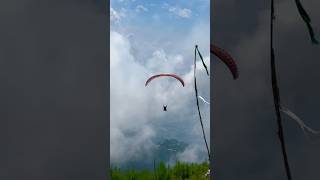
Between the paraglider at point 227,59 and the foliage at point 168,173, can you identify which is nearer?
the paraglider at point 227,59

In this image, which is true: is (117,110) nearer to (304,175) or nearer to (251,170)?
(251,170)

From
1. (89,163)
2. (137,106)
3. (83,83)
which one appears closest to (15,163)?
(89,163)

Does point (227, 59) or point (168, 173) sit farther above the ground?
point (227, 59)

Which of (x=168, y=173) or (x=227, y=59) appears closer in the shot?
(x=227, y=59)

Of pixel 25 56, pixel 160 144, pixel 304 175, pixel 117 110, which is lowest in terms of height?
pixel 304 175

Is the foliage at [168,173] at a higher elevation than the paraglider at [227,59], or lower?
lower

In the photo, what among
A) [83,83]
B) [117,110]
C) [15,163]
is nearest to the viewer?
[15,163]

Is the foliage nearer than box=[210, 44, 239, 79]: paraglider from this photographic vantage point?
No

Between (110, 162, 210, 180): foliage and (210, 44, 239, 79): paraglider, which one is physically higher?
(210, 44, 239, 79): paraglider
